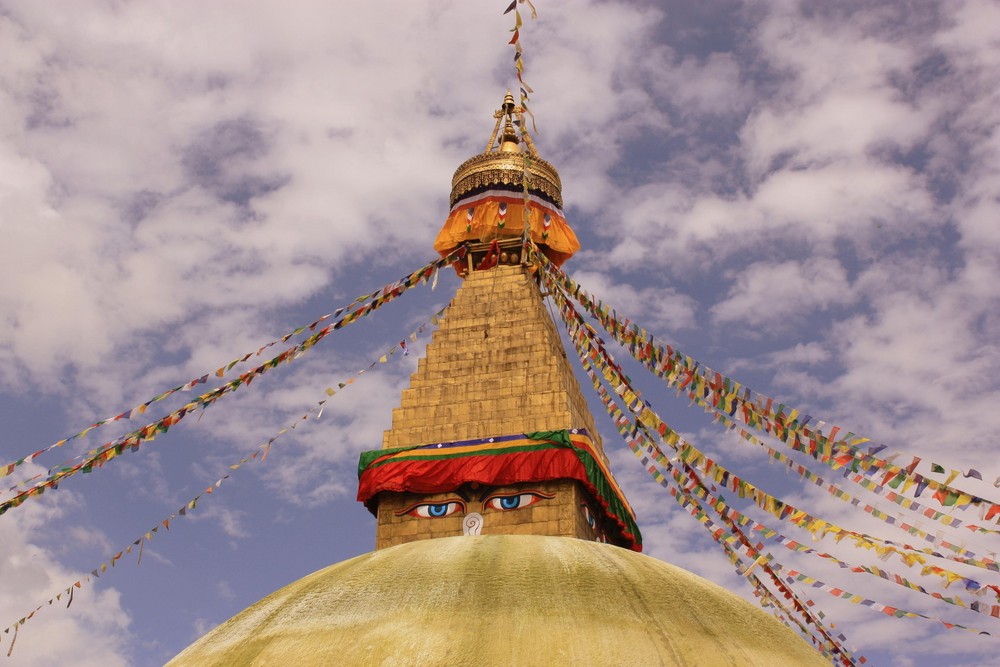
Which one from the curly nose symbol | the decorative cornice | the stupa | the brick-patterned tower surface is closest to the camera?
the stupa

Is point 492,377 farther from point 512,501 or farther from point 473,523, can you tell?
point 473,523

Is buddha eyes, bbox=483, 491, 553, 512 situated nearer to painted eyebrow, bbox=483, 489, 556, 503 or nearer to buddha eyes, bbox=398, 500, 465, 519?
painted eyebrow, bbox=483, 489, 556, 503

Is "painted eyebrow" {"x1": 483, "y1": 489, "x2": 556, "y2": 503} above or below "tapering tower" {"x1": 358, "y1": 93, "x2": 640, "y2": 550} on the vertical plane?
below

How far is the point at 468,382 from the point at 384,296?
2512mm

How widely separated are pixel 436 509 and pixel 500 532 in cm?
84

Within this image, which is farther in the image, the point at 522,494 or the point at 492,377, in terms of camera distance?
the point at 492,377

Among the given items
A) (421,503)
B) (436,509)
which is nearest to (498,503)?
(436,509)

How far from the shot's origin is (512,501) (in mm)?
11305

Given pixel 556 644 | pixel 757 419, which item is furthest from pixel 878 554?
pixel 556 644

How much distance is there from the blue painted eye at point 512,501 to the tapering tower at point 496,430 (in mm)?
13

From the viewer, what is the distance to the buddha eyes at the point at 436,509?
1130 cm

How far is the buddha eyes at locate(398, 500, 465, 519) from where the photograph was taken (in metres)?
11.3

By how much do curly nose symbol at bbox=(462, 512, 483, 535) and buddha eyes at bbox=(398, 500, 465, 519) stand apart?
0.51 feet

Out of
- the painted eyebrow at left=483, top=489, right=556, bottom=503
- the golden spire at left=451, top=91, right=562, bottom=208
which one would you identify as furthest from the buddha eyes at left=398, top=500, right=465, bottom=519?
the golden spire at left=451, top=91, right=562, bottom=208
